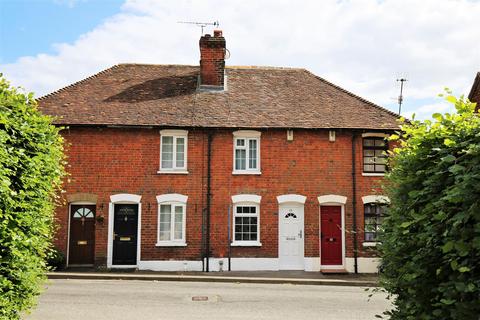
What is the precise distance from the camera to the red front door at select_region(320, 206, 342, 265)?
17.5m

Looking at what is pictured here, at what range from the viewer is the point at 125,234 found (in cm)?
1695

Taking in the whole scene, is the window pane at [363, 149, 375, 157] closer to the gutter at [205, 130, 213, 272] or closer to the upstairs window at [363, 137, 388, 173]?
the upstairs window at [363, 137, 388, 173]

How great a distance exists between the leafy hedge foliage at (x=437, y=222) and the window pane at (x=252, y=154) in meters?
12.1

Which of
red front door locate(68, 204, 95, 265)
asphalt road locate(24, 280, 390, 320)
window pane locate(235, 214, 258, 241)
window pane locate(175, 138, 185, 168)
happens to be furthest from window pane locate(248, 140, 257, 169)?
red front door locate(68, 204, 95, 265)

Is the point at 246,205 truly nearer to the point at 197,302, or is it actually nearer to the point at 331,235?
the point at 331,235

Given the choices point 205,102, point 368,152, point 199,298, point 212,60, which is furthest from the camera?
point 212,60

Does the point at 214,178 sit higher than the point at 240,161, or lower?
lower

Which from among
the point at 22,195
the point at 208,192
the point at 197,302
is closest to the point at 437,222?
the point at 22,195

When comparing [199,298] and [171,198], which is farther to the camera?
[171,198]

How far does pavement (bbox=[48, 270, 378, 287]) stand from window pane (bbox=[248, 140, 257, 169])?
4.47 metres

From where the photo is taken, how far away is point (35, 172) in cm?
608

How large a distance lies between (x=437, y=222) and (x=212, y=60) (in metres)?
16.6

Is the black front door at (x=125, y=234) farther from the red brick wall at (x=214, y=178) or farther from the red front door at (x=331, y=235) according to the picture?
the red front door at (x=331, y=235)

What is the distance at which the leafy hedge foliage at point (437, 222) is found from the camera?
11.7 ft
